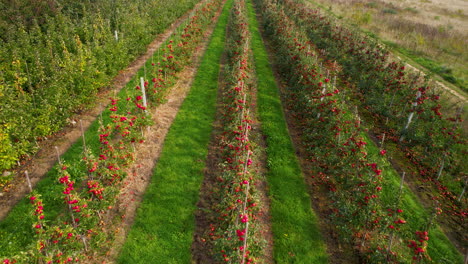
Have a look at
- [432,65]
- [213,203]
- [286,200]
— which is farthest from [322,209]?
[432,65]

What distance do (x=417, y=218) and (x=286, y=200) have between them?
12.8ft

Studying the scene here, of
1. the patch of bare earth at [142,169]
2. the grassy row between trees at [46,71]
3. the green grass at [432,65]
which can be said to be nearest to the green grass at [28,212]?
the grassy row between trees at [46,71]

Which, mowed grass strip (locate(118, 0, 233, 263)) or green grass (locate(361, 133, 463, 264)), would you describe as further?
green grass (locate(361, 133, 463, 264))

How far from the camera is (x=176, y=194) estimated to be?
8.84 m

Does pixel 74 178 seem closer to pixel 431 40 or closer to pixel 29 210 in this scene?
pixel 29 210

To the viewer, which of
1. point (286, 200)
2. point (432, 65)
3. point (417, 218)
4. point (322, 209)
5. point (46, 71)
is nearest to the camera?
point (417, 218)

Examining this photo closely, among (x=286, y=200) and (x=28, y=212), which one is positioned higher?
(x=28, y=212)

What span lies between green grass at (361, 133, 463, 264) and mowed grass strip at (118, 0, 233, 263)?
5475 millimetres

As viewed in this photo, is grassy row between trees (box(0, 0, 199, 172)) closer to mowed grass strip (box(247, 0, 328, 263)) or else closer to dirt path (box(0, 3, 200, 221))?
dirt path (box(0, 3, 200, 221))

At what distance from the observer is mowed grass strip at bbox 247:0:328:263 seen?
7.43m

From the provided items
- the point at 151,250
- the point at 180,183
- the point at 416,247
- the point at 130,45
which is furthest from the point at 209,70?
the point at 416,247

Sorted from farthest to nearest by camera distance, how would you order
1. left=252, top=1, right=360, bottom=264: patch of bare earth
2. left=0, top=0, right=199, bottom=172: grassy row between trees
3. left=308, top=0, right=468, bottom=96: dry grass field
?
left=308, top=0, right=468, bottom=96: dry grass field → left=0, top=0, right=199, bottom=172: grassy row between trees → left=252, top=1, right=360, bottom=264: patch of bare earth

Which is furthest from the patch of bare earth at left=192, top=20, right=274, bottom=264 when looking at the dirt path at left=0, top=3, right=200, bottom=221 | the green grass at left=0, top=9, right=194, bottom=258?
the dirt path at left=0, top=3, right=200, bottom=221

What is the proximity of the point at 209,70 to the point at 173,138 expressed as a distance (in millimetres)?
7589
